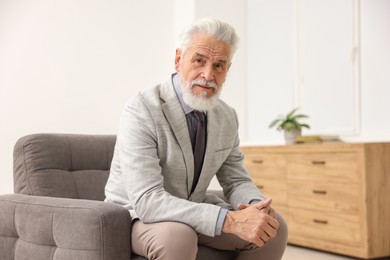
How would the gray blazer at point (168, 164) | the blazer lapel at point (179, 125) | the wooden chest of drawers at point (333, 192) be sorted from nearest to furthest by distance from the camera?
the gray blazer at point (168, 164) < the blazer lapel at point (179, 125) < the wooden chest of drawers at point (333, 192)

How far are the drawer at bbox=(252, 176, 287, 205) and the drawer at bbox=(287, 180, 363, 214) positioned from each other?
Answer: 7cm

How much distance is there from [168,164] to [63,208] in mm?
394

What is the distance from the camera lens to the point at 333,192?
4.16 meters

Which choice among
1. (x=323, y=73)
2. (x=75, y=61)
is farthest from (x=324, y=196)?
(x=75, y=61)

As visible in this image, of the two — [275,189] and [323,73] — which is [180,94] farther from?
Result: [323,73]

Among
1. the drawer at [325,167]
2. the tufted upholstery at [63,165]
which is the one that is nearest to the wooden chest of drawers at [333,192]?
the drawer at [325,167]

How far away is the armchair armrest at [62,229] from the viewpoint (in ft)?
5.98

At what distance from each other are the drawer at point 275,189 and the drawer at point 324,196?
66 millimetres

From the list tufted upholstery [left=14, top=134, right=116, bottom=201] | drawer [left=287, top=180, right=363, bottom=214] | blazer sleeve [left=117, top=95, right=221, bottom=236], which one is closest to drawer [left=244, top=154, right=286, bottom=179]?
drawer [left=287, top=180, right=363, bottom=214]

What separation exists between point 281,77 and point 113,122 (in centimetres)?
191

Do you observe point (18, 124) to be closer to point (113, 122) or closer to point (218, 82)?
point (113, 122)

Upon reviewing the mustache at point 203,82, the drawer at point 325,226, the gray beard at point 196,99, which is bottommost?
the drawer at point 325,226

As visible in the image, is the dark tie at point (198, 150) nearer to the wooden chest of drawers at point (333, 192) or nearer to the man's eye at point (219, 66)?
the man's eye at point (219, 66)

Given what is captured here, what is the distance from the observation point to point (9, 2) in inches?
149
